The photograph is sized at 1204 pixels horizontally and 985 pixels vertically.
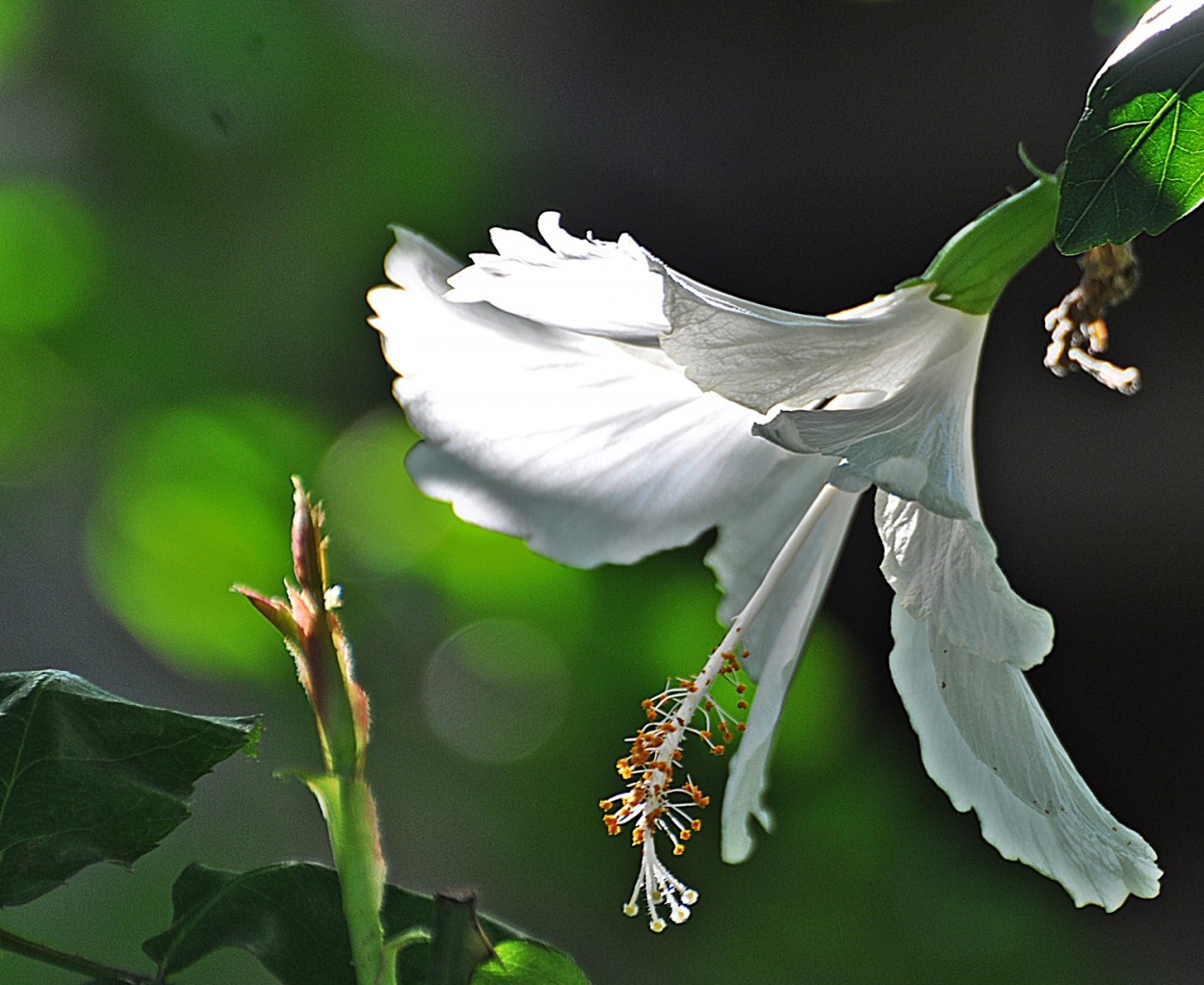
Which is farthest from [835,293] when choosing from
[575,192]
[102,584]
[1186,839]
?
[102,584]

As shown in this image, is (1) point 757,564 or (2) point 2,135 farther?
(2) point 2,135

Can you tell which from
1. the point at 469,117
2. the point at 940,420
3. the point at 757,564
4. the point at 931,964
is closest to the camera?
the point at 940,420

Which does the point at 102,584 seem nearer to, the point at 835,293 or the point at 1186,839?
the point at 835,293

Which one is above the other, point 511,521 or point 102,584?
point 511,521

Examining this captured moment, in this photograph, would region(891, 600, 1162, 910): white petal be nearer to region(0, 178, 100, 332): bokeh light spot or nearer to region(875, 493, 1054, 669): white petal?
region(875, 493, 1054, 669): white petal

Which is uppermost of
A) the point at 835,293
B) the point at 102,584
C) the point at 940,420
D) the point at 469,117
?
the point at 940,420

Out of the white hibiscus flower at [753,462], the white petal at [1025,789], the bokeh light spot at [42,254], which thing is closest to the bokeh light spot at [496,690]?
the bokeh light spot at [42,254]

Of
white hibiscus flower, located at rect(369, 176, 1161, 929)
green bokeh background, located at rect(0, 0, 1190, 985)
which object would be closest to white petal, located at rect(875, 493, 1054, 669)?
white hibiscus flower, located at rect(369, 176, 1161, 929)

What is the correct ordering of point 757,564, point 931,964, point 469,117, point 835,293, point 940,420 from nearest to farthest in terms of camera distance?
point 940,420 < point 757,564 < point 931,964 < point 835,293 < point 469,117
